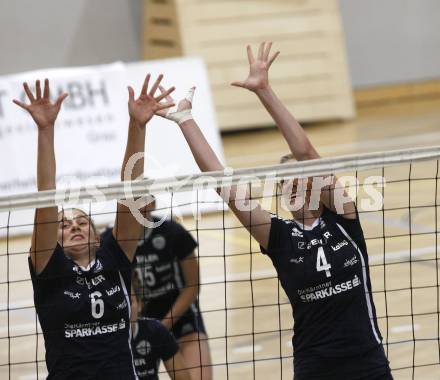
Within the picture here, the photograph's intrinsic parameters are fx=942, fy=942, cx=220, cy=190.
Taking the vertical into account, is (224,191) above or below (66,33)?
below

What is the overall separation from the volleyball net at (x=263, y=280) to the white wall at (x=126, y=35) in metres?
6.08

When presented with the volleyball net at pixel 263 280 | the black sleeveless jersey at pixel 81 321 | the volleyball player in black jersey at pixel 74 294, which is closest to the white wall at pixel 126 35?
the volleyball net at pixel 263 280

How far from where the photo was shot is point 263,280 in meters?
7.83

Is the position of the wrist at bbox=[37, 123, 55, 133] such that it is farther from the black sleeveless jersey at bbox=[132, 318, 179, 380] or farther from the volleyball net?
the black sleeveless jersey at bbox=[132, 318, 179, 380]

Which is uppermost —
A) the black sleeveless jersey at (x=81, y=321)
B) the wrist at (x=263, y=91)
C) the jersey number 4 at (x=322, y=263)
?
the wrist at (x=263, y=91)

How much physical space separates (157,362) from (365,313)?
1.38 meters

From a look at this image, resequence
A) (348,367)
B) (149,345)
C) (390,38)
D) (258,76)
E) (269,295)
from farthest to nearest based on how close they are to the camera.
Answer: (390,38)
(269,295)
(149,345)
(258,76)
(348,367)

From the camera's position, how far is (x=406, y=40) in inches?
693

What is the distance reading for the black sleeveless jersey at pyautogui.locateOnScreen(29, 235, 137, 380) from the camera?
13.0 feet

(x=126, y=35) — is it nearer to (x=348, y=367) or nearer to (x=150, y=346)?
(x=150, y=346)

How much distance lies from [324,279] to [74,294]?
1062mm

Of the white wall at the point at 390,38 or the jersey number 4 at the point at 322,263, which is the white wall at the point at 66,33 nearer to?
the white wall at the point at 390,38

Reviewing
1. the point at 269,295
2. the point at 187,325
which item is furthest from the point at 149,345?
the point at 269,295

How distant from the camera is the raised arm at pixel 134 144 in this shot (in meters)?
4.15
